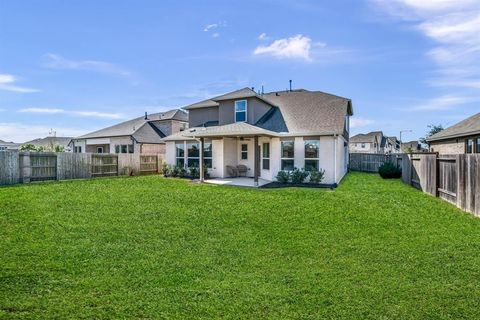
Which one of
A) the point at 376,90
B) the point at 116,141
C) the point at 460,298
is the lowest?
the point at 460,298

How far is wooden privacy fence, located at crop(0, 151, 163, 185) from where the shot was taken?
16219mm

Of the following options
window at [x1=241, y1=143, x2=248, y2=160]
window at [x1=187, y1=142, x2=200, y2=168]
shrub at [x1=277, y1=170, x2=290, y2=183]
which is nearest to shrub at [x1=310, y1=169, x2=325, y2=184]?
shrub at [x1=277, y1=170, x2=290, y2=183]

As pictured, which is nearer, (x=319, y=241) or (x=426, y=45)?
(x=319, y=241)

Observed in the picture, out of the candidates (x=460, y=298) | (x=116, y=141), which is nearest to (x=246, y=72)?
(x=116, y=141)

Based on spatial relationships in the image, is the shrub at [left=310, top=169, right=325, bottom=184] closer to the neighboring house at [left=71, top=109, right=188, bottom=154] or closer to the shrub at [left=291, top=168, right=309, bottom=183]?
the shrub at [left=291, top=168, right=309, bottom=183]

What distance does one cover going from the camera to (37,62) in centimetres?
1712

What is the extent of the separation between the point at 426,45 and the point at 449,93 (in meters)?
14.6

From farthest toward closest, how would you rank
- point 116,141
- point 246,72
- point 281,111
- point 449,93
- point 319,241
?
1. point 116,141
2. point 449,93
3. point 246,72
4. point 281,111
5. point 319,241

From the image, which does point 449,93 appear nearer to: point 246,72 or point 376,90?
point 376,90

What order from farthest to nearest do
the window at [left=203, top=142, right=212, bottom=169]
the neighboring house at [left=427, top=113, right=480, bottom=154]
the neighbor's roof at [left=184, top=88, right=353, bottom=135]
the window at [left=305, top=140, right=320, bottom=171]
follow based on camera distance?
the window at [left=203, top=142, right=212, bottom=169]
the neighboring house at [left=427, top=113, right=480, bottom=154]
the neighbor's roof at [left=184, top=88, right=353, bottom=135]
the window at [left=305, top=140, right=320, bottom=171]

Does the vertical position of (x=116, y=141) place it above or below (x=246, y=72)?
below

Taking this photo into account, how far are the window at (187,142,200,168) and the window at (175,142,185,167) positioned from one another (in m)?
0.49

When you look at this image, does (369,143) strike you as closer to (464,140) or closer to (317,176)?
(464,140)

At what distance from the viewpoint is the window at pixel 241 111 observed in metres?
19.2
